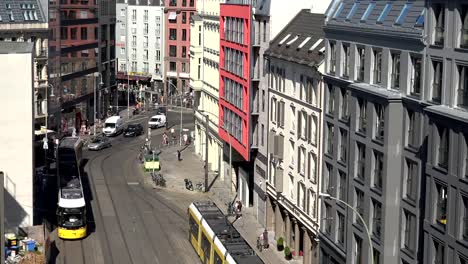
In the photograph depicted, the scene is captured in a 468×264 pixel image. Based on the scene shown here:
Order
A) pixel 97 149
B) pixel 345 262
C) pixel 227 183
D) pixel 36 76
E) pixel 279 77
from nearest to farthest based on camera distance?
pixel 345 262 < pixel 279 77 < pixel 227 183 < pixel 36 76 < pixel 97 149

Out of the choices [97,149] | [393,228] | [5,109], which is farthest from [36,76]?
[393,228]

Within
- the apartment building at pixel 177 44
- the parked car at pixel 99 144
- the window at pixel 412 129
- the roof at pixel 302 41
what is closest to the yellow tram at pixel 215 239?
the roof at pixel 302 41

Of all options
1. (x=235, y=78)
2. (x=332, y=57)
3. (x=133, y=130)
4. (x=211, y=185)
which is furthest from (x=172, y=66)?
(x=332, y=57)

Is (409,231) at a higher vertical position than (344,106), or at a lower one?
lower

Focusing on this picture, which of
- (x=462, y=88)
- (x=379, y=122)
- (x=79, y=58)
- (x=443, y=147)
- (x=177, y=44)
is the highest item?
(x=462, y=88)

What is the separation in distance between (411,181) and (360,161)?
648cm

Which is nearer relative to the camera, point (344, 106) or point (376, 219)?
point (376, 219)

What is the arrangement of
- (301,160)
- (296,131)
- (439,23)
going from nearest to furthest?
(439,23) → (301,160) → (296,131)

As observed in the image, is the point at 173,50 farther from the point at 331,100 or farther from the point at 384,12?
the point at 384,12

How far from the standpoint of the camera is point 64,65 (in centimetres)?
13512

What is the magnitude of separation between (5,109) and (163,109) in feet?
318

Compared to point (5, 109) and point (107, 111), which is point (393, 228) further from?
point (107, 111)

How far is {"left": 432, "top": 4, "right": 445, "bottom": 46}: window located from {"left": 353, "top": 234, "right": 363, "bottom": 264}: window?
556 inches

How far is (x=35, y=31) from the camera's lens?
116 m
